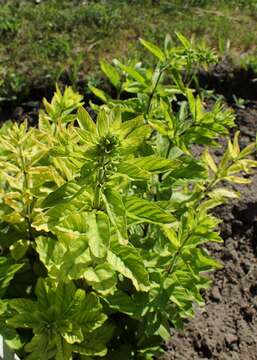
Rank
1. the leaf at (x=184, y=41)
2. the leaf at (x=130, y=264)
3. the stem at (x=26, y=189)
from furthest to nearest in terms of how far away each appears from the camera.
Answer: the leaf at (x=184, y=41) → the stem at (x=26, y=189) → the leaf at (x=130, y=264)

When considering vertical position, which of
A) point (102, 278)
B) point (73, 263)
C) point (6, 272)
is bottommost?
point (6, 272)

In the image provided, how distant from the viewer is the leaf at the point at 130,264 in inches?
70.0

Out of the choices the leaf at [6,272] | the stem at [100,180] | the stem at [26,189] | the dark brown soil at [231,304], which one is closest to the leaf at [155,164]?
the stem at [100,180]

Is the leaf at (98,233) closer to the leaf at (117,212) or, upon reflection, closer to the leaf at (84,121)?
the leaf at (117,212)

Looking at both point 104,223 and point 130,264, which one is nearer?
point 104,223

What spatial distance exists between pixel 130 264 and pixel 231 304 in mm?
1537

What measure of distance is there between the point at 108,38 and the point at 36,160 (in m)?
3.32

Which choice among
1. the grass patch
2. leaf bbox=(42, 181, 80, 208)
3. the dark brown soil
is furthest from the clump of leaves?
the grass patch

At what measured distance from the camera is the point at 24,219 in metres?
2.15

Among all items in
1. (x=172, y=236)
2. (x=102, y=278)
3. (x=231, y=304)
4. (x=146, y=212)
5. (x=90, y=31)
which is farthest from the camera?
(x=90, y=31)

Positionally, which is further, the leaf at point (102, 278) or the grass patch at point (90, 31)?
the grass patch at point (90, 31)

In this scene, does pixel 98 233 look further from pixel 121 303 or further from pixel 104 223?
pixel 121 303

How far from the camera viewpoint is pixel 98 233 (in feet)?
5.49

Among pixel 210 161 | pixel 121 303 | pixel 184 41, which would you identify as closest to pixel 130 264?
pixel 121 303
